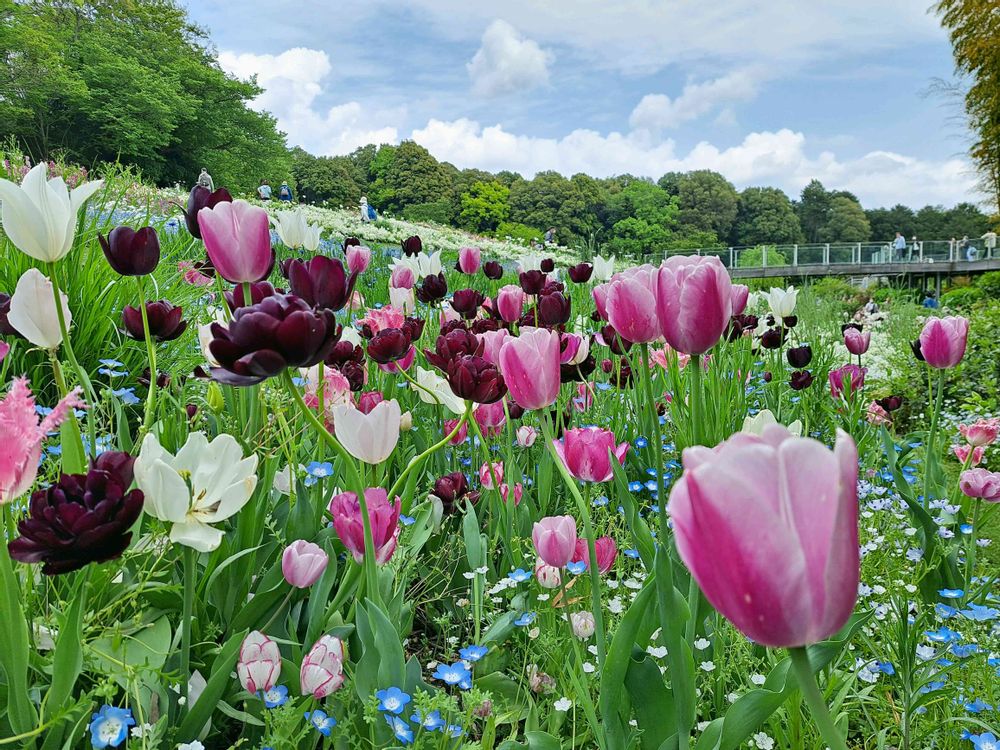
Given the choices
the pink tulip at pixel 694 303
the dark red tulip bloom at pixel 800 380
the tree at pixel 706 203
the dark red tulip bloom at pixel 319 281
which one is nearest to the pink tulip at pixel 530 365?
the pink tulip at pixel 694 303

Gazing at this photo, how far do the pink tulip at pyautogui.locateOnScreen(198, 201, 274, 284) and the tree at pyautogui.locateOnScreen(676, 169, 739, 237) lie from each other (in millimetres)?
69066

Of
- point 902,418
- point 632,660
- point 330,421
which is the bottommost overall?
point 902,418

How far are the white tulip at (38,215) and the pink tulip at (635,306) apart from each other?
0.96 metres

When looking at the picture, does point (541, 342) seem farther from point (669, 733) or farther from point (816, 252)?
point (816, 252)

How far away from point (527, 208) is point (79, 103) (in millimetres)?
33973

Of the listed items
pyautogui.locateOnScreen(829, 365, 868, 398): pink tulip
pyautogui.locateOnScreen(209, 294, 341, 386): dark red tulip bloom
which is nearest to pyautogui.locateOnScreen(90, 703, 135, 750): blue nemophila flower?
pyautogui.locateOnScreen(209, 294, 341, 386): dark red tulip bloom

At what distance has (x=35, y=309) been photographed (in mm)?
1306

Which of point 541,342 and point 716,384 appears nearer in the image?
point 541,342

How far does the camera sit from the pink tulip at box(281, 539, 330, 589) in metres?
1.25

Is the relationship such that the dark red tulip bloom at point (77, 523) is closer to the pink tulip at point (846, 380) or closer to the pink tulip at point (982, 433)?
the pink tulip at point (982, 433)

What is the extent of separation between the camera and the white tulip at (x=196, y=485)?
97cm

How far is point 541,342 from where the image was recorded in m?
1.20

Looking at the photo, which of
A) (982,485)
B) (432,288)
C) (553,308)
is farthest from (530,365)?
(982,485)

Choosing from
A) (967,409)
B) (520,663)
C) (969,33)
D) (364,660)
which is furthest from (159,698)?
(969,33)
